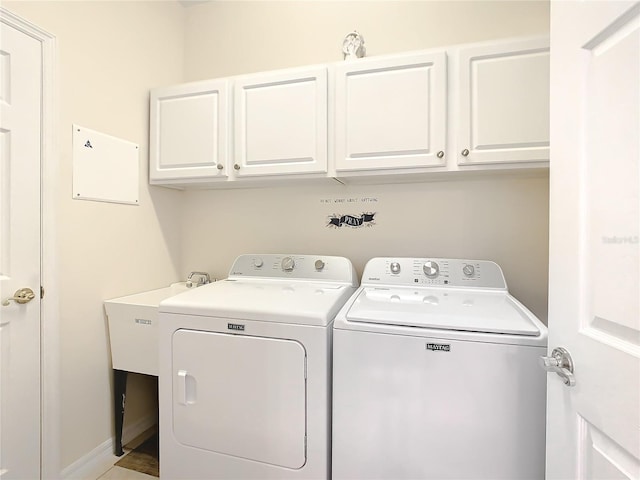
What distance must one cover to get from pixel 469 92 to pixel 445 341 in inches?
46.7

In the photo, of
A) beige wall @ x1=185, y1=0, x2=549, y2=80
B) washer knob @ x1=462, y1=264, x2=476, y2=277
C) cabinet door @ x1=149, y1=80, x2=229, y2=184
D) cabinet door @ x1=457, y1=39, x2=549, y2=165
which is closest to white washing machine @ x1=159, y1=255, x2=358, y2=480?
washer knob @ x1=462, y1=264, x2=476, y2=277

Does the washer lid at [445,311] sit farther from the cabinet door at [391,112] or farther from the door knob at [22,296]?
Answer: the door knob at [22,296]

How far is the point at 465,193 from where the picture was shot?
1.93 metres

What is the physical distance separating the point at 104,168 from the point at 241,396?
143 cm

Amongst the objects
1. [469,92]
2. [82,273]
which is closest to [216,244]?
[82,273]

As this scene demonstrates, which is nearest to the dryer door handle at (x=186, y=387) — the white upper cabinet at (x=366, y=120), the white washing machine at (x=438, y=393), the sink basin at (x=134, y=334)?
the sink basin at (x=134, y=334)

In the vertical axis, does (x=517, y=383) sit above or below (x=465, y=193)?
below

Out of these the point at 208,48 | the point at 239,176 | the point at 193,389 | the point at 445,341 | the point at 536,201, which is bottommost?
the point at 193,389

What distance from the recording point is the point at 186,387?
144 cm

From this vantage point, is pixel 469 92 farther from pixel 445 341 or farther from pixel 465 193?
pixel 445 341

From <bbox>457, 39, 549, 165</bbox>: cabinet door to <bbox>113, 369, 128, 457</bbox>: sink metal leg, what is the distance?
2182 millimetres

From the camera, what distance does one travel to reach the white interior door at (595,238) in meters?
0.63

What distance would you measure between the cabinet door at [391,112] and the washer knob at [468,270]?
0.57 metres

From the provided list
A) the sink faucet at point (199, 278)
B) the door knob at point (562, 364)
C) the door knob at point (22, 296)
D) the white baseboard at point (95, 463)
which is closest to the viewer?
the door knob at point (562, 364)
